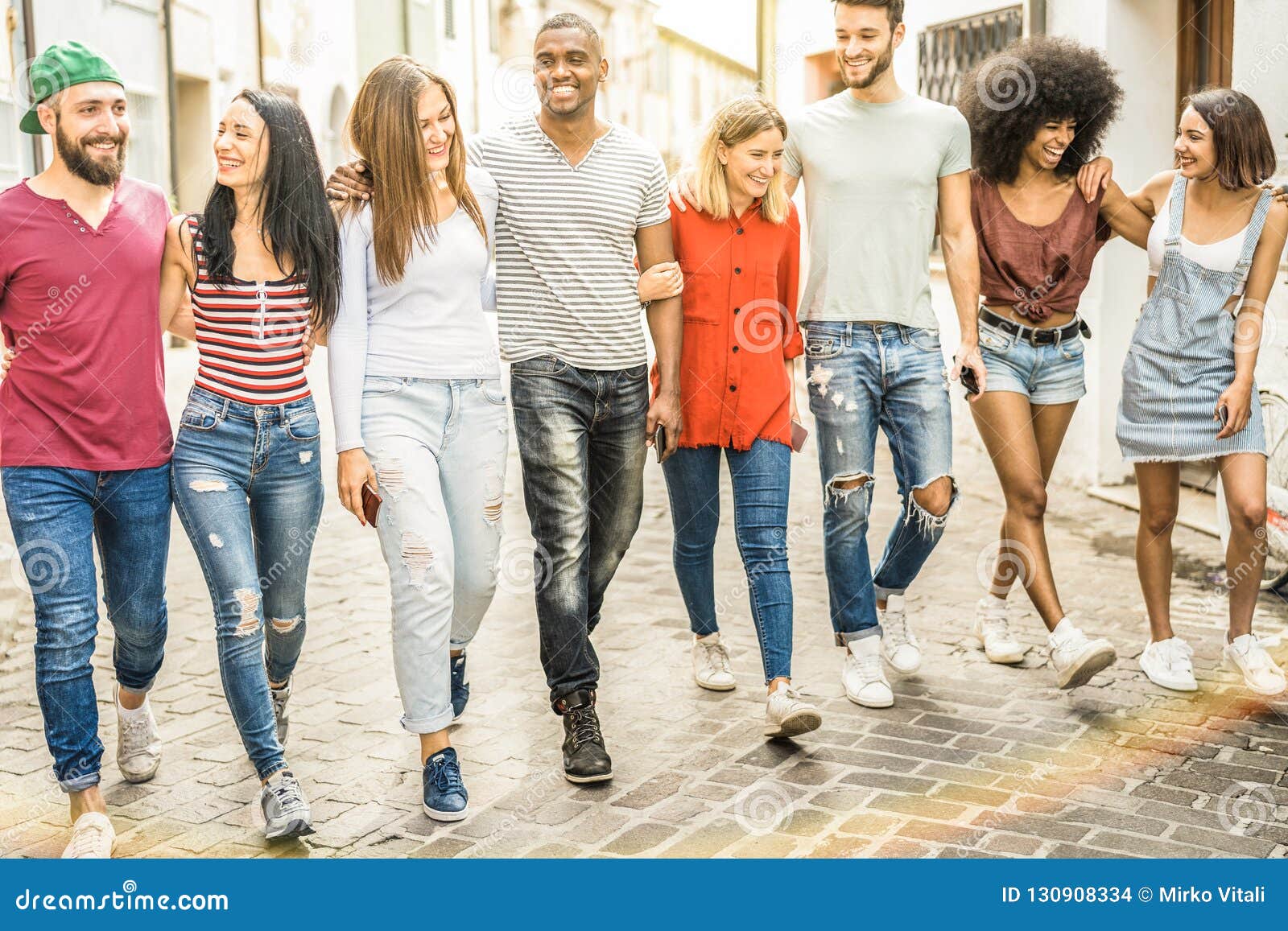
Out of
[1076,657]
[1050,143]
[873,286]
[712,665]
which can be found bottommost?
[712,665]

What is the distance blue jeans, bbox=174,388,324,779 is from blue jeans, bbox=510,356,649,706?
0.66m

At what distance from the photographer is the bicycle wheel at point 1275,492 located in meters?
6.57

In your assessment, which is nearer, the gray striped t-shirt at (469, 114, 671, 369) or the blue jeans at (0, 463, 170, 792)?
the blue jeans at (0, 463, 170, 792)

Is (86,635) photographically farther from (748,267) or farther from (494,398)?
(748,267)

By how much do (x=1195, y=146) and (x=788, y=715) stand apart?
2.32 m

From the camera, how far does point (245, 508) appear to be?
4078 mm

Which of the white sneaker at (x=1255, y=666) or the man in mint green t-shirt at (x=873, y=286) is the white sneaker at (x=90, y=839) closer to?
the man in mint green t-shirt at (x=873, y=286)

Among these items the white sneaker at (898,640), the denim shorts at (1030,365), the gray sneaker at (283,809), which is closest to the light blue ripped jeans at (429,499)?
the gray sneaker at (283,809)

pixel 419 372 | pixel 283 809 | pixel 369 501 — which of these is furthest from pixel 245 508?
pixel 283 809

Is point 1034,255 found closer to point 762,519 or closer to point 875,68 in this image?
point 875,68

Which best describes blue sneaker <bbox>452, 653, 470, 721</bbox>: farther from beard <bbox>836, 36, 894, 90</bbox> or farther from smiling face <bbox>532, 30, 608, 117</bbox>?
beard <bbox>836, 36, 894, 90</bbox>

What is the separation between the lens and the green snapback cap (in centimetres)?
401

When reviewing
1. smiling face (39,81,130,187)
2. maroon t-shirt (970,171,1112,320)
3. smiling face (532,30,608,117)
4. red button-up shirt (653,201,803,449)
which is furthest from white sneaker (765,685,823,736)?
smiling face (39,81,130,187)

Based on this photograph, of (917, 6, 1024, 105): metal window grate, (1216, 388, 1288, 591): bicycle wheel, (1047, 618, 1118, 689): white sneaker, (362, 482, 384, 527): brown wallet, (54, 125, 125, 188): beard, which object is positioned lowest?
(1047, 618, 1118, 689): white sneaker
